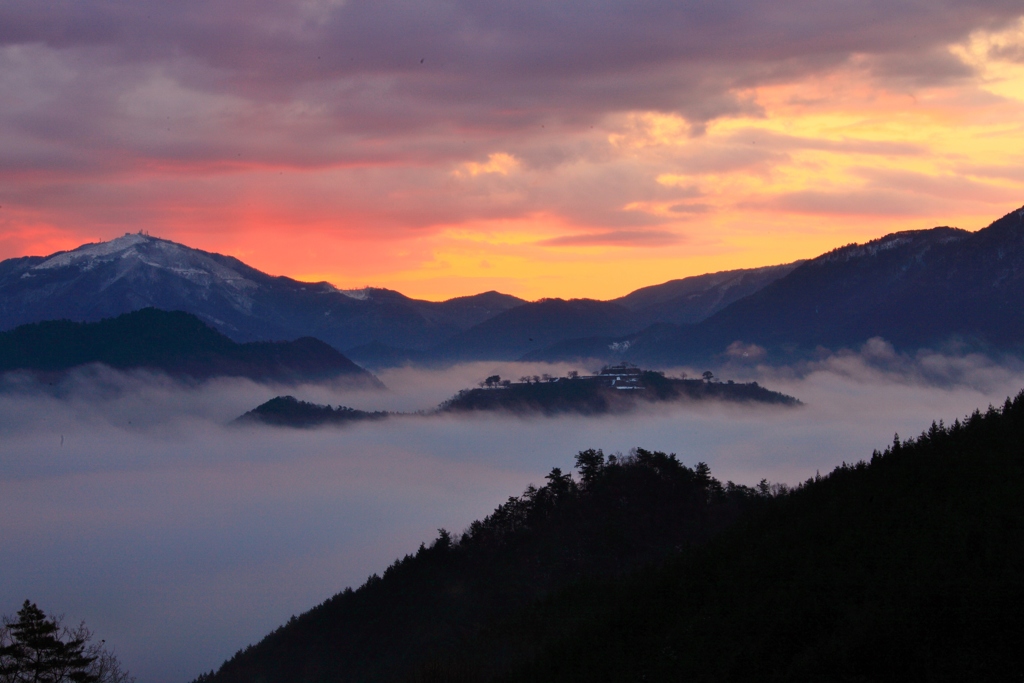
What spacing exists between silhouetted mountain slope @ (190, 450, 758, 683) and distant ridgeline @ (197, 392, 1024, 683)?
424 mm

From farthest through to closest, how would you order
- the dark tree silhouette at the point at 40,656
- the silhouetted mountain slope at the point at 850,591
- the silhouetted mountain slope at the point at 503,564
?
the silhouetted mountain slope at the point at 503,564 < the silhouetted mountain slope at the point at 850,591 < the dark tree silhouette at the point at 40,656

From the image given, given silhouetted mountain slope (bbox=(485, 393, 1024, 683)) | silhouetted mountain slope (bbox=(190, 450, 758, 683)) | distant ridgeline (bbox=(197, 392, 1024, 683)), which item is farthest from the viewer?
silhouetted mountain slope (bbox=(190, 450, 758, 683))

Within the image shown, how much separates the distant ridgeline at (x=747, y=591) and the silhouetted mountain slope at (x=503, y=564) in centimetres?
42

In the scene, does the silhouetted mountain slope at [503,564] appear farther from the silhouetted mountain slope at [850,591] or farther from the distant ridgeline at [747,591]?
the silhouetted mountain slope at [850,591]

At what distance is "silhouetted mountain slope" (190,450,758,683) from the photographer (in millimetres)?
145375

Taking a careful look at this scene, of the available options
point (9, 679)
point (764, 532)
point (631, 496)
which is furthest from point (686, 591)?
point (631, 496)

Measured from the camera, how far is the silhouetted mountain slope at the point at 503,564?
14538 centimetres

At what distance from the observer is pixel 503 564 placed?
158500mm

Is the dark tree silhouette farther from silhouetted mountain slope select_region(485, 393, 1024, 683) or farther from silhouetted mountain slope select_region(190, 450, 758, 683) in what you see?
silhouetted mountain slope select_region(190, 450, 758, 683)

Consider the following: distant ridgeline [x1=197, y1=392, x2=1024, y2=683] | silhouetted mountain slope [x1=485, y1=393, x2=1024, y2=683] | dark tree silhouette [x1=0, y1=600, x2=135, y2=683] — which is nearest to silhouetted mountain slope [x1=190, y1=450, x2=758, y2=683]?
distant ridgeline [x1=197, y1=392, x2=1024, y2=683]

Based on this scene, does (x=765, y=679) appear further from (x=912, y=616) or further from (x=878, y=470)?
(x=878, y=470)

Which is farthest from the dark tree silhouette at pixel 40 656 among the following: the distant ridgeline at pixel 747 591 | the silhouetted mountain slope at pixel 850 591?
the silhouetted mountain slope at pixel 850 591

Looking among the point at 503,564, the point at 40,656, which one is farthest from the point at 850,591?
the point at 503,564

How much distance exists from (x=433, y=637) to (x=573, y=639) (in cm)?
5046
